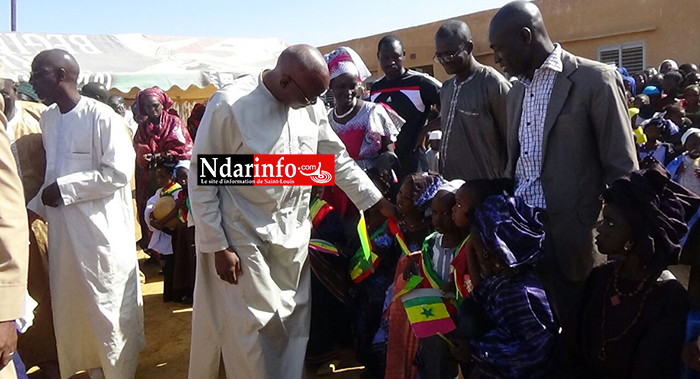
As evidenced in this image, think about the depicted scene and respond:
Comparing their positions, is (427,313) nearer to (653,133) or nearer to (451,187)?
(451,187)

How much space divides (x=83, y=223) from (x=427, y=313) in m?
2.25

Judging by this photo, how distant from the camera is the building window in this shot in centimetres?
1313

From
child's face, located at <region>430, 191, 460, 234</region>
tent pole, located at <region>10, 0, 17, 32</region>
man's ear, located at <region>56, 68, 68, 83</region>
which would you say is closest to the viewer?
child's face, located at <region>430, 191, 460, 234</region>

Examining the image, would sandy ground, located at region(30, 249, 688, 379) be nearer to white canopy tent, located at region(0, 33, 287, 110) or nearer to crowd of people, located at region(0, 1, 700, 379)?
crowd of people, located at region(0, 1, 700, 379)

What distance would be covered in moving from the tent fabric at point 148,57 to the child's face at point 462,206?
878cm

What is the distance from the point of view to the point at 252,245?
282 centimetres

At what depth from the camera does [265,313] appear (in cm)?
287

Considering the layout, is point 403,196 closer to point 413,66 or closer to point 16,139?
point 16,139

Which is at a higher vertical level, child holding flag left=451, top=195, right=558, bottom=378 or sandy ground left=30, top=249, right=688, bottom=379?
child holding flag left=451, top=195, right=558, bottom=378

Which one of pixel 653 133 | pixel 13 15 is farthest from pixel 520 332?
pixel 13 15

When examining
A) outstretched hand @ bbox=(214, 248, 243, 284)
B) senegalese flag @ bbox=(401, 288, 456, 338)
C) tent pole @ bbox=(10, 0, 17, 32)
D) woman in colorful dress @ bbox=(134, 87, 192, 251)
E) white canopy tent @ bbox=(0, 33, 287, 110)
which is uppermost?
tent pole @ bbox=(10, 0, 17, 32)

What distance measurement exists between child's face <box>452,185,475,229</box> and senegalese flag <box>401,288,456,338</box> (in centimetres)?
35

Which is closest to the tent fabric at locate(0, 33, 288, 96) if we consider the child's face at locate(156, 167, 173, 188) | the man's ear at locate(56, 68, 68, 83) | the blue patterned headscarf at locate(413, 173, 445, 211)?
the child's face at locate(156, 167, 173, 188)

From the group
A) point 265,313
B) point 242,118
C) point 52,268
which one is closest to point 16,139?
point 52,268
